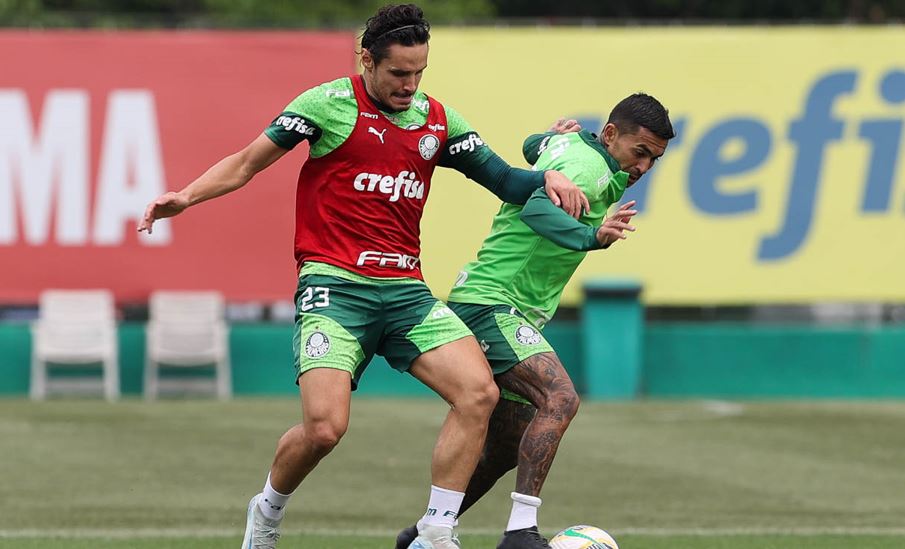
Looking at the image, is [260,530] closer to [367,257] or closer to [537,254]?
[367,257]

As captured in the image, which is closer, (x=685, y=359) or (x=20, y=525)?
(x=20, y=525)

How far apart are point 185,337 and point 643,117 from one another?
36.8ft

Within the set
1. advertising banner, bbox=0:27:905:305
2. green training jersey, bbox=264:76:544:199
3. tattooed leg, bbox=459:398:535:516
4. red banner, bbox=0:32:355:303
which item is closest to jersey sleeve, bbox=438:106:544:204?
green training jersey, bbox=264:76:544:199

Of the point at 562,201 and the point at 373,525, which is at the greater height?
the point at 562,201

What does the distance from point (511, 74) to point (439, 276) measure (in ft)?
8.14

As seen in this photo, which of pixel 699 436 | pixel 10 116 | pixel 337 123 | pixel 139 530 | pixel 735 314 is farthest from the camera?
pixel 735 314

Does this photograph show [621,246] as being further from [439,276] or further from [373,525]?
[373,525]

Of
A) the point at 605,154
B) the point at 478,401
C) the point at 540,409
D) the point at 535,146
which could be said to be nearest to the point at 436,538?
the point at 478,401

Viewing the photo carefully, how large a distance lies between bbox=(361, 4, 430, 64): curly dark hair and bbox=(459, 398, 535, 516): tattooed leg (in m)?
1.89

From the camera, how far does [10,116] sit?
60.7 feet

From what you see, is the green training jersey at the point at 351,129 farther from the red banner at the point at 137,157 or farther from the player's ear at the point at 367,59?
the red banner at the point at 137,157

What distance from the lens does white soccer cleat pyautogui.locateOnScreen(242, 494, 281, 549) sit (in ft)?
25.3

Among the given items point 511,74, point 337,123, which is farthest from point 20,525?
point 511,74

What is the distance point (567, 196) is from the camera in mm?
7734
